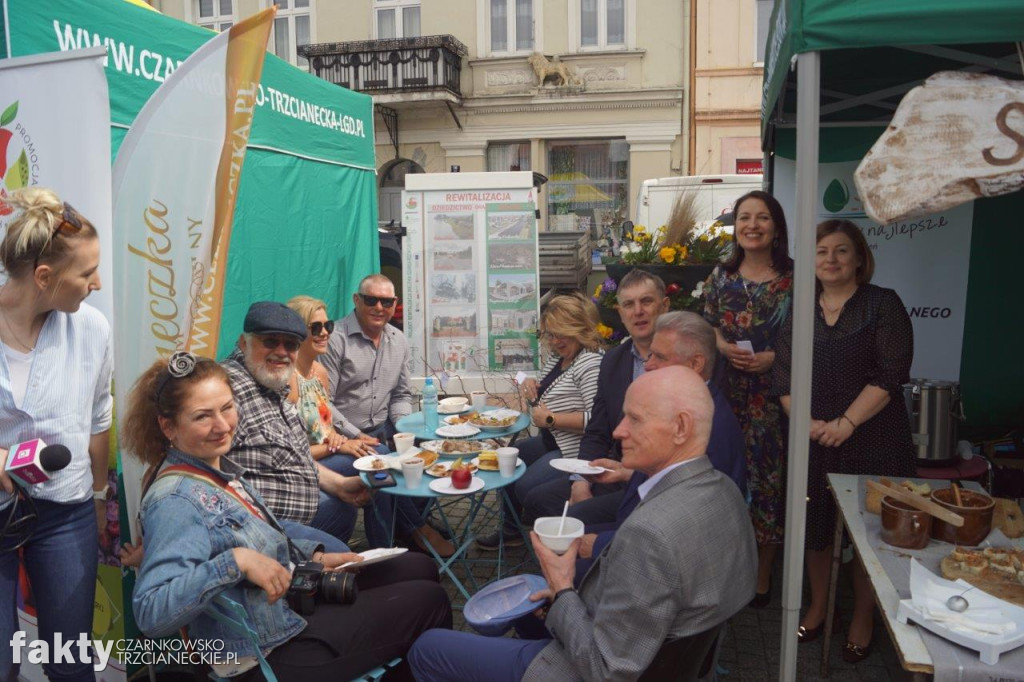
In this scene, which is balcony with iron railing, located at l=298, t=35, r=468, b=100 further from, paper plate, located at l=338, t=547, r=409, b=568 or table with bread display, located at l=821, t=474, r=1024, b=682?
table with bread display, located at l=821, t=474, r=1024, b=682

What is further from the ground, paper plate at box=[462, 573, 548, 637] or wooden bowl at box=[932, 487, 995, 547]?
wooden bowl at box=[932, 487, 995, 547]

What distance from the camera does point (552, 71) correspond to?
53.2 feet

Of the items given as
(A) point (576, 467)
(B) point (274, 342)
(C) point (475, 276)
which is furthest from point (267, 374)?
(C) point (475, 276)

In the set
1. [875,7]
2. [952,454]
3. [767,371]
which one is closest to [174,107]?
[875,7]

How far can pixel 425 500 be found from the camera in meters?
4.69

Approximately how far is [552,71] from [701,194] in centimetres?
753

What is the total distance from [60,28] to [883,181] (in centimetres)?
323

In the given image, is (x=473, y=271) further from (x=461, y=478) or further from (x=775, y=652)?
(x=775, y=652)

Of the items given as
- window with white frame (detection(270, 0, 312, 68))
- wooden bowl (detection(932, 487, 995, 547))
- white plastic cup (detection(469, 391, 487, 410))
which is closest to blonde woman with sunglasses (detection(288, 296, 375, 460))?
white plastic cup (detection(469, 391, 487, 410))

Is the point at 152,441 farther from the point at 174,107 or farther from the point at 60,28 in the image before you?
the point at 60,28

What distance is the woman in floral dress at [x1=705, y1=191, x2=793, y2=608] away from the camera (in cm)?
368

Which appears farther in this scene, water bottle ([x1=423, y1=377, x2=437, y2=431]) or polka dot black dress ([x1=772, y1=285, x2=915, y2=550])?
water bottle ([x1=423, y1=377, x2=437, y2=431])

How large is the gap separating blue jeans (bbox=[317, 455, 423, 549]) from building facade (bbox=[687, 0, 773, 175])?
43.4 ft

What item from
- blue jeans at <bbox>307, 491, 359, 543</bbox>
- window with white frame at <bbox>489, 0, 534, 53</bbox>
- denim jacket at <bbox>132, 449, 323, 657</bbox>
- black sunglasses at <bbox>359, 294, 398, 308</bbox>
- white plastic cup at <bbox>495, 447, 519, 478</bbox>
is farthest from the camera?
window with white frame at <bbox>489, 0, 534, 53</bbox>
